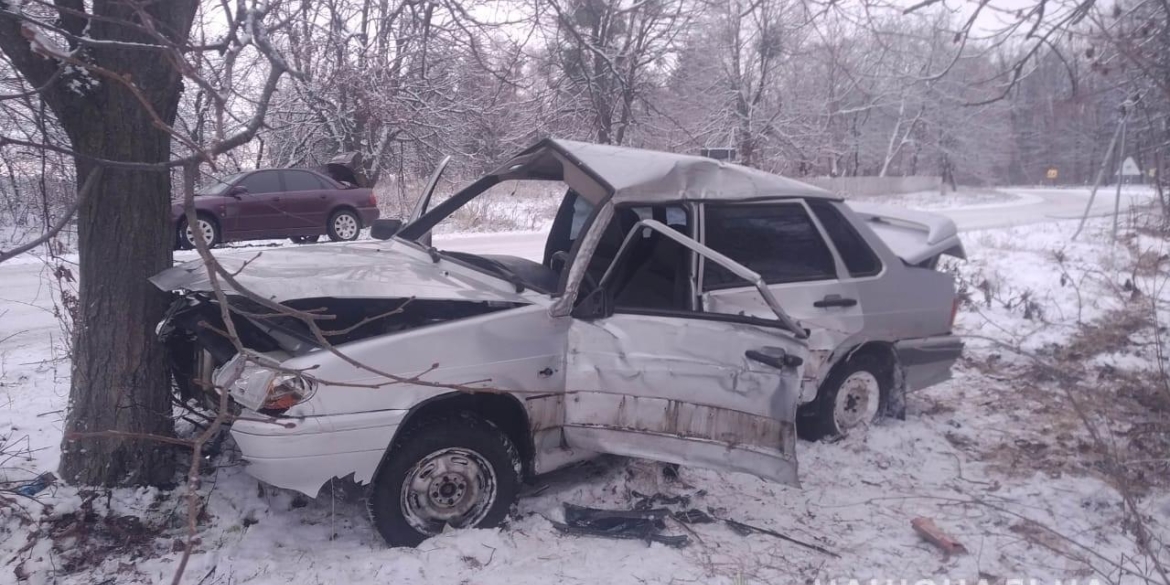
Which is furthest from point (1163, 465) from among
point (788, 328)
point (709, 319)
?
point (709, 319)

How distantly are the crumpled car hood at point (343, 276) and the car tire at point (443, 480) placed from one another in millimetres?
634

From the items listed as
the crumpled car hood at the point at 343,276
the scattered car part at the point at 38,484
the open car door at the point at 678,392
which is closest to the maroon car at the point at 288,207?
the crumpled car hood at the point at 343,276

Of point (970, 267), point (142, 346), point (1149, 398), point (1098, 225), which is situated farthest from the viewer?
point (1098, 225)

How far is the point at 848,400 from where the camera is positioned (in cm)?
542

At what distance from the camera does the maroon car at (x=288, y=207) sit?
1300cm

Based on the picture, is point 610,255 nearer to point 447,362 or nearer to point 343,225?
point 447,362

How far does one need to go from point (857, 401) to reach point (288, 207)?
1126 cm

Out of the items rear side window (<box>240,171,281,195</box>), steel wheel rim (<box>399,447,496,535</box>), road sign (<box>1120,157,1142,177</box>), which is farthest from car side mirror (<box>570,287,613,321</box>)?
road sign (<box>1120,157,1142,177</box>)

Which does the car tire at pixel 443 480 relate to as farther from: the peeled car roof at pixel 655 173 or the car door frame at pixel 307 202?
the car door frame at pixel 307 202

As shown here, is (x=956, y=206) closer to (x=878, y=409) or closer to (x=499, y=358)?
(x=878, y=409)

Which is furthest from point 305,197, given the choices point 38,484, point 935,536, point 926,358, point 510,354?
point 935,536

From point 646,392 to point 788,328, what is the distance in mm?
792

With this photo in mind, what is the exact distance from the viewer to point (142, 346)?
12.9ft

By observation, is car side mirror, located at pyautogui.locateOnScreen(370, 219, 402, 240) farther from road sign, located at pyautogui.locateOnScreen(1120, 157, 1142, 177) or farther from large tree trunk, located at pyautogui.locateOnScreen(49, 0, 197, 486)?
road sign, located at pyautogui.locateOnScreen(1120, 157, 1142, 177)
